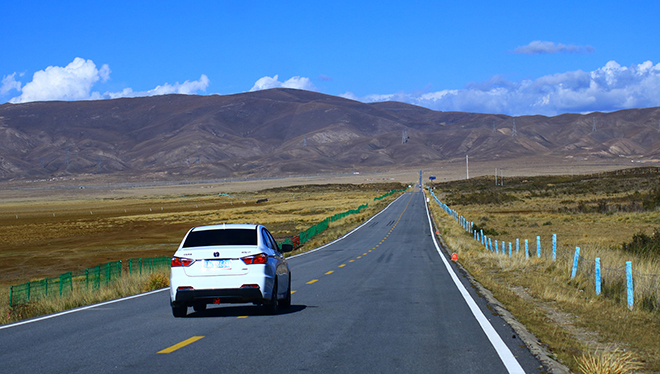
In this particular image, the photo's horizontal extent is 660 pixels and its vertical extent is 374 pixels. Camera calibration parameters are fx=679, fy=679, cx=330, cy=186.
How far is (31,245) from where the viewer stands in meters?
54.4

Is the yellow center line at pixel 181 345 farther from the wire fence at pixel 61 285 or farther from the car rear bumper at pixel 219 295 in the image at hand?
the wire fence at pixel 61 285

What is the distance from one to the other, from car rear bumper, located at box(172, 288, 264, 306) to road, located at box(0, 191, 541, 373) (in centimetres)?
39

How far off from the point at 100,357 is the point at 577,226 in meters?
46.1

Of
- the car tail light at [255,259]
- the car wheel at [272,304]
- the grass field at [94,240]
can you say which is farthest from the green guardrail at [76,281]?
the car tail light at [255,259]

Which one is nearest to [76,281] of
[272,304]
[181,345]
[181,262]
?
[181,262]

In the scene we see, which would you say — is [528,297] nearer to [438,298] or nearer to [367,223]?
[438,298]

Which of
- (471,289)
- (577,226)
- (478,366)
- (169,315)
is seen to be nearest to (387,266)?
(471,289)

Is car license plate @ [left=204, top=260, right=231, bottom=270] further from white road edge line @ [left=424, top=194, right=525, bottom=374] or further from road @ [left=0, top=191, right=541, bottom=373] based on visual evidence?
white road edge line @ [left=424, top=194, right=525, bottom=374]

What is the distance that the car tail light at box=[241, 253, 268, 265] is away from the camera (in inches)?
464

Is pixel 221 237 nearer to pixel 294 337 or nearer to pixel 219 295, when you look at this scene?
pixel 219 295

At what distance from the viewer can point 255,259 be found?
11.9 m

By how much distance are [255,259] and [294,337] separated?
7.39ft

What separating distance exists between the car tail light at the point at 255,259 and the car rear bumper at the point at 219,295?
478 millimetres

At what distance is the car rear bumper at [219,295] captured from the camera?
11.6m
